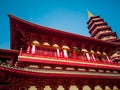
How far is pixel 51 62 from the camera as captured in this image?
9562mm

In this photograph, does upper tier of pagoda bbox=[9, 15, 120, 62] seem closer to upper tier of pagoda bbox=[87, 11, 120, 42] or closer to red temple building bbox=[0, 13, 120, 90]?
red temple building bbox=[0, 13, 120, 90]

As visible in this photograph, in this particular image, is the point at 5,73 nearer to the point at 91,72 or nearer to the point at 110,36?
the point at 91,72

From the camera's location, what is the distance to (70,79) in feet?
29.7

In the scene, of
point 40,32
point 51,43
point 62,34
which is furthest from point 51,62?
point 62,34

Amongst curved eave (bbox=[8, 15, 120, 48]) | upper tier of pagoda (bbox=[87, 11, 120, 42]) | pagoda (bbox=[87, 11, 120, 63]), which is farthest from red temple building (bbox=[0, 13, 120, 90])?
upper tier of pagoda (bbox=[87, 11, 120, 42])

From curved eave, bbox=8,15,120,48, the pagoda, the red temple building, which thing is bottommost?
the red temple building

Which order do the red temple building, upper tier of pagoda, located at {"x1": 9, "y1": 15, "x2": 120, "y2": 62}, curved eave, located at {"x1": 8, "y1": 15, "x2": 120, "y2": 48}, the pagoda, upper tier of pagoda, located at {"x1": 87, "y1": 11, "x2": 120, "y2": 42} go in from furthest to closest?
1. upper tier of pagoda, located at {"x1": 87, "y1": 11, "x2": 120, "y2": 42}
2. the pagoda
3. upper tier of pagoda, located at {"x1": 9, "y1": 15, "x2": 120, "y2": 62}
4. curved eave, located at {"x1": 8, "y1": 15, "x2": 120, "y2": 48}
5. the red temple building

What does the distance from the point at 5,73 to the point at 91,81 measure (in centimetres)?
659

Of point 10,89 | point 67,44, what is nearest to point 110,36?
point 67,44

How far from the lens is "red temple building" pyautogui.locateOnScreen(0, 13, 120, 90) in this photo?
7625 millimetres

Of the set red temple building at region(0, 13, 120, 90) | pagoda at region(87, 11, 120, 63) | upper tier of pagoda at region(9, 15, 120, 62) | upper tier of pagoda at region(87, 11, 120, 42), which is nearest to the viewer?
red temple building at region(0, 13, 120, 90)

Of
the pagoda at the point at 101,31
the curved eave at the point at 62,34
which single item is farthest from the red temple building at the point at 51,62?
the pagoda at the point at 101,31

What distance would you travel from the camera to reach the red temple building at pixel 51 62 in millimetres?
7625

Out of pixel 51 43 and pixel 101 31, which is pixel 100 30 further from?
pixel 51 43
